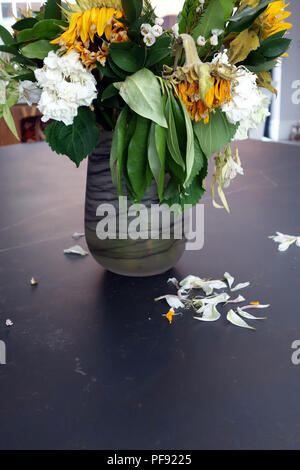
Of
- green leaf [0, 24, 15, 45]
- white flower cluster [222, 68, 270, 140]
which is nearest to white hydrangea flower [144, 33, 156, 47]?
white flower cluster [222, 68, 270, 140]

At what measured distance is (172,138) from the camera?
664 millimetres

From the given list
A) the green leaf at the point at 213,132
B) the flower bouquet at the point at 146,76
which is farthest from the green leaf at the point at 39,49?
the green leaf at the point at 213,132

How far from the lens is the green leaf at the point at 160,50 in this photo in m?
0.65

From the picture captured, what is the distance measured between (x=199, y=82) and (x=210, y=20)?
0.43 feet

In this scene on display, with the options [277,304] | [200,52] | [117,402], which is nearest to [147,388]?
[117,402]

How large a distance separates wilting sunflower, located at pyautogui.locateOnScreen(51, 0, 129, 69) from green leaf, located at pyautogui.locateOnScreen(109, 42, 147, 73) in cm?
2

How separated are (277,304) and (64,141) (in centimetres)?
41

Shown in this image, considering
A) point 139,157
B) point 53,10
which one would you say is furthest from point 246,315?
point 53,10

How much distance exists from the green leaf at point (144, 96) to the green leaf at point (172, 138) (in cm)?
1

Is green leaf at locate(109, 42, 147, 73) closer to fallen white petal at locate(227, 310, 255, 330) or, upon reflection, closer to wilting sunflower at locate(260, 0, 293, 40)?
wilting sunflower at locate(260, 0, 293, 40)

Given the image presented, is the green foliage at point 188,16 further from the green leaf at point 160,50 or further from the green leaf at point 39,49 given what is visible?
the green leaf at point 39,49
